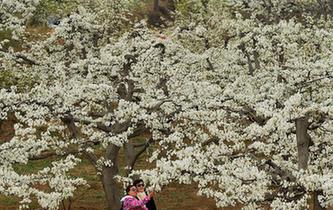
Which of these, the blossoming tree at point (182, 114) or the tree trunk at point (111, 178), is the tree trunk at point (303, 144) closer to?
the blossoming tree at point (182, 114)

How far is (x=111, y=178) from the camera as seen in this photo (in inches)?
779

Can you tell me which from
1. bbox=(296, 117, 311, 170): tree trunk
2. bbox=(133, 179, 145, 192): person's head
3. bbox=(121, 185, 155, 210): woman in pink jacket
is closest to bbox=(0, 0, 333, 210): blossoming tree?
bbox=(296, 117, 311, 170): tree trunk

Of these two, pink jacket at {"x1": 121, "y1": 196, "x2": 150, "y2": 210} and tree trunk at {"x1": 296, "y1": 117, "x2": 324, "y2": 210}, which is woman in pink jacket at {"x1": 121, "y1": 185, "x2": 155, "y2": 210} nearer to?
pink jacket at {"x1": 121, "y1": 196, "x2": 150, "y2": 210}

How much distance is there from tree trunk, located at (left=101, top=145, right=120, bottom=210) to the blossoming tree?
0.04m

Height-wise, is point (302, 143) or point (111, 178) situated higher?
point (111, 178)

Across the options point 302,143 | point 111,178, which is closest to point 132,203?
point 302,143

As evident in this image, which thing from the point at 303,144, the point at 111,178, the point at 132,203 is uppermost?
the point at 111,178

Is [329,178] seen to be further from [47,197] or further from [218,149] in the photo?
[47,197]

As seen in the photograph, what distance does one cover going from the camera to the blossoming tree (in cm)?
1347

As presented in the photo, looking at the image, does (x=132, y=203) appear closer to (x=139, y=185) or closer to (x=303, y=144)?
(x=139, y=185)

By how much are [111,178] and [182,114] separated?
4.64 meters

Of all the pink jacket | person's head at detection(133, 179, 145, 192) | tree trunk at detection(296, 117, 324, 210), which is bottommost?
the pink jacket

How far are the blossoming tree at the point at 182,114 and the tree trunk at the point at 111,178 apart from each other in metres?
0.04

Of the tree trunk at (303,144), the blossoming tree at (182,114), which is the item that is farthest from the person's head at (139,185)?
the tree trunk at (303,144)
